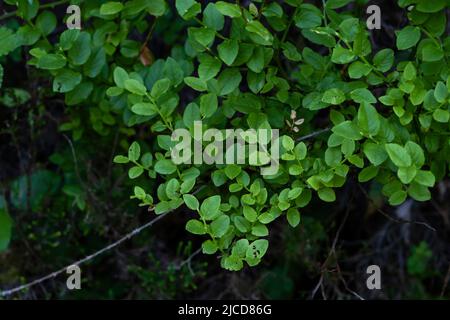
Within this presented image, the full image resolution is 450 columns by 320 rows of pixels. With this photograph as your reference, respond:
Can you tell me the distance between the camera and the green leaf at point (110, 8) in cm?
164

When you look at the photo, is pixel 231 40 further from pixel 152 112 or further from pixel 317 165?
pixel 317 165

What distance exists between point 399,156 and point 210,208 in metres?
0.42

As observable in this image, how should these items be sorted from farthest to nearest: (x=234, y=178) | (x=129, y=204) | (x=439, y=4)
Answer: (x=129, y=204) → (x=234, y=178) → (x=439, y=4)

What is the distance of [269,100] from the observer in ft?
5.51

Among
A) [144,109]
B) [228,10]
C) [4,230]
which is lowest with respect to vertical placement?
[4,230]

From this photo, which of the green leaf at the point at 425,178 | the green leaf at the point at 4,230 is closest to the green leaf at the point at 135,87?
the green leaf at the point at 425,178

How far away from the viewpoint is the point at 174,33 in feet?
7.66

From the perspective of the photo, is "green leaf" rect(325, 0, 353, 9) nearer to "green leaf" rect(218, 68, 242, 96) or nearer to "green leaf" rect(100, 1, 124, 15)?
"green leaf" rect(218, 68, 242, 96)

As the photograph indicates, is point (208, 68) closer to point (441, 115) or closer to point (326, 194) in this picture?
point (326, 194)

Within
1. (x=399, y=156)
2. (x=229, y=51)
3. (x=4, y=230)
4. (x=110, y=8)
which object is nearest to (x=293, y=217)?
(x=399, y=156)

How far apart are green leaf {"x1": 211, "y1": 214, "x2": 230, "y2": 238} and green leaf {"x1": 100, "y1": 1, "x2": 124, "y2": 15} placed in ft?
1.91

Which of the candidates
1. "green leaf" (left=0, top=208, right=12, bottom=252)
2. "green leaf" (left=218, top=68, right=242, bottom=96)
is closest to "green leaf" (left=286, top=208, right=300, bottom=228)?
"green leaf" (left=218, top=68, right=242, bottom=96)
